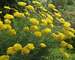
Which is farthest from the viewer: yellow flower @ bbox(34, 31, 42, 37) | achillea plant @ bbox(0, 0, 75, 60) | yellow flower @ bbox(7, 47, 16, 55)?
yellow flower @ bbox(34, 31, 42, 37)

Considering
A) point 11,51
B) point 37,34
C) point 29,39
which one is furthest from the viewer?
point 29,39

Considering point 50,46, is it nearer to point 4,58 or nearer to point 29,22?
point 29,22

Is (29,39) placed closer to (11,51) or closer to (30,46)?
(30,46)

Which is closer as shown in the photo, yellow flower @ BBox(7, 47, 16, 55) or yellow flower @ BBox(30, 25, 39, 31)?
yellow flower @ BBox(7, 47, 16, 55)

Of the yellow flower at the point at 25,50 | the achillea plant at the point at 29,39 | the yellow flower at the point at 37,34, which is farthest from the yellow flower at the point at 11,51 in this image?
the yellow flower at the point at 37,34

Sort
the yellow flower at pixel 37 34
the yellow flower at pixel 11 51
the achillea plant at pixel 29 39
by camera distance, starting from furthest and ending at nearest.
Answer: the yellow flower at pixel 37 34, the achillea plant at pixel 29 39, the yellow flower at pixel 11 51

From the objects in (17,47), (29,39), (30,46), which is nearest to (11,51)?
(17,47)

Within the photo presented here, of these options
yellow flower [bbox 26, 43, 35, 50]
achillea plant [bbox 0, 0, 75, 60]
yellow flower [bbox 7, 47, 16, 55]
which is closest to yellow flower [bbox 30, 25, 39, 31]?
achillea plant [bbox 0, 0, 75, 60]

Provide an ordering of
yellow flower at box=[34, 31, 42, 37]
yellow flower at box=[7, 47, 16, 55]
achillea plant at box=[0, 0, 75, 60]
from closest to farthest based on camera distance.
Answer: yellow flower at box=[7, 47, 16, 55] → achillea plant at box=[0, 0, 75, 60] → yellow flower at box=[34, 31, 42, 37]

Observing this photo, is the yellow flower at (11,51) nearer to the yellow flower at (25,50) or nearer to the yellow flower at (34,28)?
the yellow flower at (25,50)

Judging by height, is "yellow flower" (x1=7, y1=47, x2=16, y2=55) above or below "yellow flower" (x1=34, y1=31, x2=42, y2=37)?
below

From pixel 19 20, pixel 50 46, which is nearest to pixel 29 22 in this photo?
pixel 19 20

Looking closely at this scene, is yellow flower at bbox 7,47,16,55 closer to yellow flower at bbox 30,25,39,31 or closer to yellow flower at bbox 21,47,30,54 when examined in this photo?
yellow flower at bbox 21,47,30,54

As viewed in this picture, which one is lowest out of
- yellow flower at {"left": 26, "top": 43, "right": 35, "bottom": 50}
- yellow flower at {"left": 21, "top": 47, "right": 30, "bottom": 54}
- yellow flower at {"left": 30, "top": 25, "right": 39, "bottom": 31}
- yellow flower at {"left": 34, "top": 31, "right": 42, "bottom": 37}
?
yellow flower at {"left": 21, "top": 47, "right": 30, "bottom": 54}
